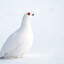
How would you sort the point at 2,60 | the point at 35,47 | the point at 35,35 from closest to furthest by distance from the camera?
the point at 2,60 < the point at 35,47 < the point at 35,35

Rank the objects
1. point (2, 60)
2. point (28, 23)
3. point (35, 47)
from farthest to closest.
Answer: point (35, 47), point (28, 23), point (2, 60)

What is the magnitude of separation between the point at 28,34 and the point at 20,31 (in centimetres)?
23

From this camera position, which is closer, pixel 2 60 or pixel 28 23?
pixel 2 60

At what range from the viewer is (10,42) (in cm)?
943

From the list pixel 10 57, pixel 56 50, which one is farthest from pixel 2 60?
pixel 56 50

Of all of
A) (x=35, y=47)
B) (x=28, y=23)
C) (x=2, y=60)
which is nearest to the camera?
(x=2, y=60)

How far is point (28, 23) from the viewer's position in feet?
31.9

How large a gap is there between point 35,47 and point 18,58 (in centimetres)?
141

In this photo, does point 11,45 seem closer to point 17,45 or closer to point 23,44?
point 17,45

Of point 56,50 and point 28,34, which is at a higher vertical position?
point 28,34

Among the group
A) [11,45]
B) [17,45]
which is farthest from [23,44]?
[11,45]

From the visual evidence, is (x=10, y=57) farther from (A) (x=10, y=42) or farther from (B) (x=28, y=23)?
(B) (x=28, y=23)

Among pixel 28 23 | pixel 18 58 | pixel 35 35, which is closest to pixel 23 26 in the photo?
pixel 28 23

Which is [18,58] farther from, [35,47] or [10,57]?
[35,47]
